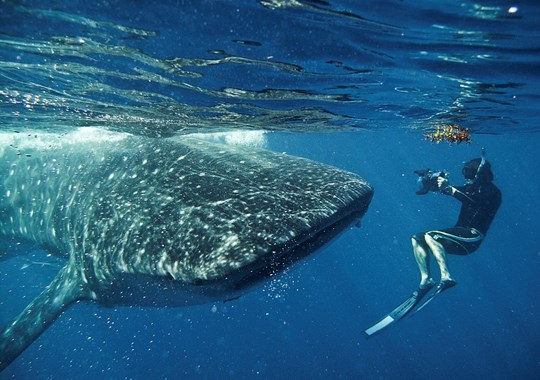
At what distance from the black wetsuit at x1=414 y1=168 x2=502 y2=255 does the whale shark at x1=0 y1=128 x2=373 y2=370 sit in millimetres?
8369

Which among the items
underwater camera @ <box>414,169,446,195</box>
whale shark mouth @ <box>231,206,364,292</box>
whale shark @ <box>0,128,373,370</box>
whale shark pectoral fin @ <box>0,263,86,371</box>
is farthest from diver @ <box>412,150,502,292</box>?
whale shark pectoral fin @ <box>0,263,86,371</box>

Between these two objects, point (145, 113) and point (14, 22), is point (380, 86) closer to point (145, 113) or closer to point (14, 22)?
point (145, 113)

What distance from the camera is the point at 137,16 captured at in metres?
4.80

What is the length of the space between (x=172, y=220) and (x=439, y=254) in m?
8.95

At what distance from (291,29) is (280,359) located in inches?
1215

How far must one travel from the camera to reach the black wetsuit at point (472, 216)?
10859 mm

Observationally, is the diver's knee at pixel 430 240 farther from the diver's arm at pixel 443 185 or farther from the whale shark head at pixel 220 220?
the whale shark head at pixel 220 220

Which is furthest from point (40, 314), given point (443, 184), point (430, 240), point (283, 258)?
point (443, 184)

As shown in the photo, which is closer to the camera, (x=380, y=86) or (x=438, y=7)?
(x=438, y=7)

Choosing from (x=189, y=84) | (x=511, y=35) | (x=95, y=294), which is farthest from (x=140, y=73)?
(x=511, y=35)

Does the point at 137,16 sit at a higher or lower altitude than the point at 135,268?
higher

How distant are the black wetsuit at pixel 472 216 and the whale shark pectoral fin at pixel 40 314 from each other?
9.62m

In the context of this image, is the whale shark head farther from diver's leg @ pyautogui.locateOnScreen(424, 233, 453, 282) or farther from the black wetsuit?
the black wetsuit

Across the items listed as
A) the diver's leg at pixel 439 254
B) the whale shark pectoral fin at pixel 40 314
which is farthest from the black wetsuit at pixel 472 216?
the whale shark pectoral fin at pixel 40 314
